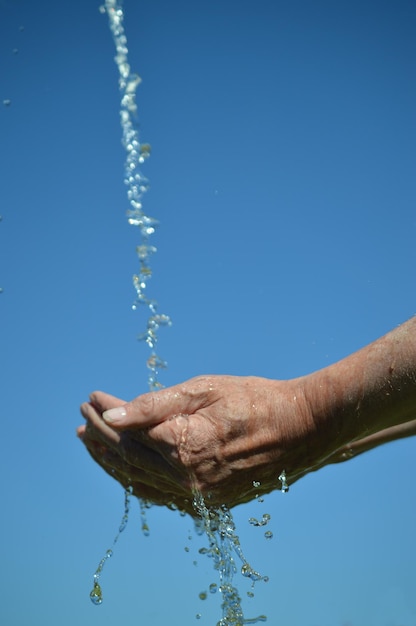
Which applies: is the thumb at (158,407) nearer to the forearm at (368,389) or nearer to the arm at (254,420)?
the arm at (254,420)

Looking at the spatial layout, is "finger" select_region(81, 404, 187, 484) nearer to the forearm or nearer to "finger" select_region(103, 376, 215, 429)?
"finger" select_region(103, 376, 215, 429)

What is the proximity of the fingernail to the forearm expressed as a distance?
827mm

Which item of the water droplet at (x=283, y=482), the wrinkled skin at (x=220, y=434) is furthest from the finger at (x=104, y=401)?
the water droplet at (x=283, y=482)

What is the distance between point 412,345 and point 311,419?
542mm

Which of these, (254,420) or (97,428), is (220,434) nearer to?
(254,420)

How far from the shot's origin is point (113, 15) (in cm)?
420

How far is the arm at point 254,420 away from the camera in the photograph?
2.95 metres

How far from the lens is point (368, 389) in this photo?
2930 mm

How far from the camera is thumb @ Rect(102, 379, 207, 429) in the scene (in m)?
3.10

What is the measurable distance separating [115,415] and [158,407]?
214mm

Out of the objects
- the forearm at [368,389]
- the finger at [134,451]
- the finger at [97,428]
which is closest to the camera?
the forearm at [368,389]

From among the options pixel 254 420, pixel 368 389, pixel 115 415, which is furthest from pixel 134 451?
pixel 368 389

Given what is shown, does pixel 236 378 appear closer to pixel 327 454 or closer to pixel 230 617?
pixel 327 454

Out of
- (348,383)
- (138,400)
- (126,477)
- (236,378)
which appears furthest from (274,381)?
(126,477)
